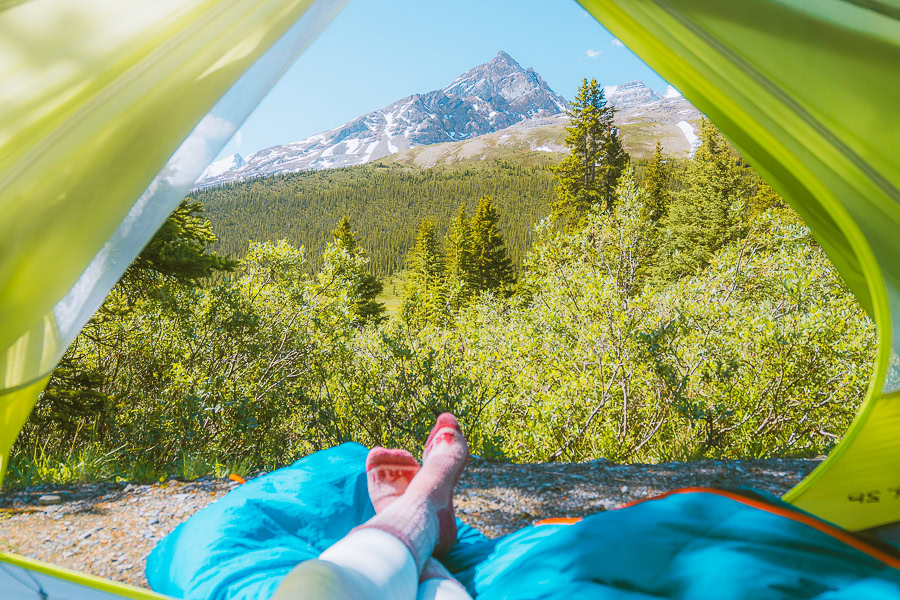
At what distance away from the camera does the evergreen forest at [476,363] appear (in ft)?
10.3

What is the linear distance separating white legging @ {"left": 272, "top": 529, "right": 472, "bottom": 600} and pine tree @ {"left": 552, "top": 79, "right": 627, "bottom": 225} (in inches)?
733

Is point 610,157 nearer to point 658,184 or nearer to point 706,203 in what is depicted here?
point 658,184

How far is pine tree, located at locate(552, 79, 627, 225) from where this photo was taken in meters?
19.0

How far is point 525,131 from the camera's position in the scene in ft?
364

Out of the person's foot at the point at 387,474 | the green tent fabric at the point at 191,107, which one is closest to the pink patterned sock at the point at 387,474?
the person's foot at the point at 387,474

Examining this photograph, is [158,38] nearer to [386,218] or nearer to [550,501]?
[550,501]

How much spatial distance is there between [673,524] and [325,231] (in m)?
66.0

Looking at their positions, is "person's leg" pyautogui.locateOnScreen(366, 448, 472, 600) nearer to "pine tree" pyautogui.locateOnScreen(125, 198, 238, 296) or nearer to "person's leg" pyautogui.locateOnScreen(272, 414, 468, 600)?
"person's leg" pyautogui.locateOnScreen(272, 414, 468, 600)

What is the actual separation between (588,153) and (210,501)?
1984 cm

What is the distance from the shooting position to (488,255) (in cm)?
2270

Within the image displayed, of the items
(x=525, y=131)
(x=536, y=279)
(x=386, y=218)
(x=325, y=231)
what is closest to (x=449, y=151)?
(x=525, y=131)

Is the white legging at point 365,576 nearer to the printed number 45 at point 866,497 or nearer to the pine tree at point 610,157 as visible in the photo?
the printed number 45 at point 866,497

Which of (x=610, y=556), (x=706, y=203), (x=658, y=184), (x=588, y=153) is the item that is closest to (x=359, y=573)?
(x=610, y=556)

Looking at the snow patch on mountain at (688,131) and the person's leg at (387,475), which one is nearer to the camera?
the person's leg at (387,475)
